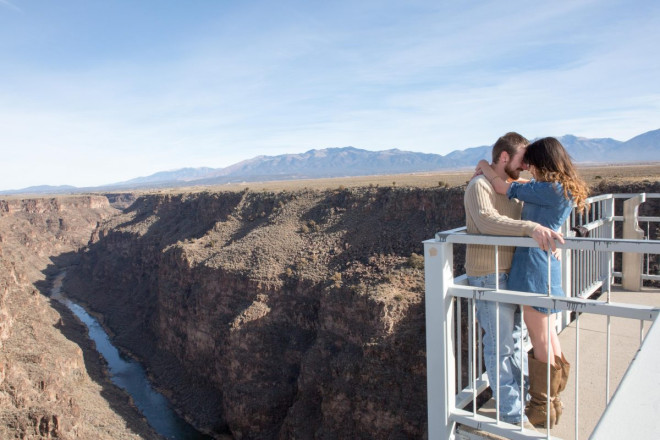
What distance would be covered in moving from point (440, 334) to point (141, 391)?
3774cm

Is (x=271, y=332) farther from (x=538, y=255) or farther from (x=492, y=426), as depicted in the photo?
(x=538, y=255)

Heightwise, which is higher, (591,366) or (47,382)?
(591,366)

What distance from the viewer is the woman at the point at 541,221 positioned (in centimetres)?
479

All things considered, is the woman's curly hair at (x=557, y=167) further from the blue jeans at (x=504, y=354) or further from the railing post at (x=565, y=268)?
the railing post at (x=565, y=268)

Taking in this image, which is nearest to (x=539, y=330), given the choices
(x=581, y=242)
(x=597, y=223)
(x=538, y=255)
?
(x=538, y=255)

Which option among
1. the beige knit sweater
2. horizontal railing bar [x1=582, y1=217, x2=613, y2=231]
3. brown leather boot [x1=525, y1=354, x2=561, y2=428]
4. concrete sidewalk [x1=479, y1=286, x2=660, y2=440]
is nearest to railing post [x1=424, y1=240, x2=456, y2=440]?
the beige knit sweater

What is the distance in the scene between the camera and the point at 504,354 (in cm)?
499

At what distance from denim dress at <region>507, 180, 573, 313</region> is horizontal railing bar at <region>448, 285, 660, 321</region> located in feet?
1.05

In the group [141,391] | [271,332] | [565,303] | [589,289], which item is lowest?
[141,391]

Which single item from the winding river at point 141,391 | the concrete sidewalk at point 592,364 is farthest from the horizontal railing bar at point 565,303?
the winding river at point 141,391

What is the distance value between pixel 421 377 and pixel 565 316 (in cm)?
1589

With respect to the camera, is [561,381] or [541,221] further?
[561,381]

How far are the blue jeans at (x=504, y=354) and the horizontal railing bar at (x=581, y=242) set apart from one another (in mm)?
652

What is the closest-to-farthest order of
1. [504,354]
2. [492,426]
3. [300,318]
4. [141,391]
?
1. [492,426]
2. [504,354]
3. [300,318]
4. [141,391]
